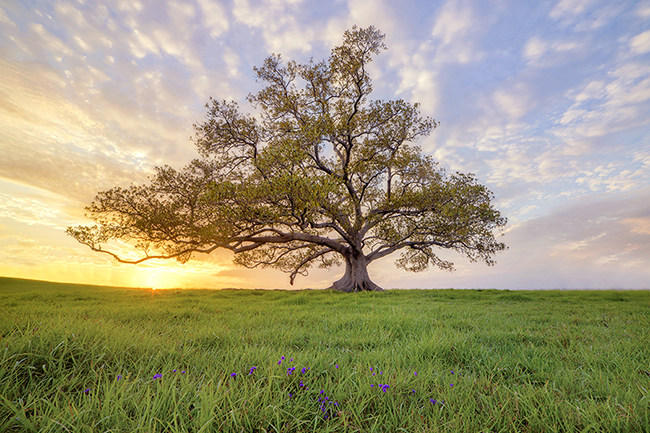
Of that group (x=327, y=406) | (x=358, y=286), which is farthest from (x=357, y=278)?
(x=327, y=406)

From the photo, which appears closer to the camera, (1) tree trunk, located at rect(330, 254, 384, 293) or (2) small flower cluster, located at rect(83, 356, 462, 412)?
(2) small flower cluster, located at rect(83, 356, 462, 412)

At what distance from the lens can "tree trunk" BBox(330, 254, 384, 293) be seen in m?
22.8

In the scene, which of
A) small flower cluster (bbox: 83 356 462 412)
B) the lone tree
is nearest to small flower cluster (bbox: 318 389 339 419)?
small flower cluster (bbox: 83 356 462 412)

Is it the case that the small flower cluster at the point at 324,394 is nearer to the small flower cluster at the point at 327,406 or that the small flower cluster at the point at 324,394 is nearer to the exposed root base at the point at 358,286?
the small flower cluster at the point at 327,406

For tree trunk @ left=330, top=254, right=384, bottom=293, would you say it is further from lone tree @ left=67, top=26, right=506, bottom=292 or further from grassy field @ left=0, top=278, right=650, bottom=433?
grassy field @ left=0, top=278, right=650, bottom=433

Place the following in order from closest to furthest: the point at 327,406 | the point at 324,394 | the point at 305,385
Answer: the point at 327,406
the point at 324,394
the point at 305,385

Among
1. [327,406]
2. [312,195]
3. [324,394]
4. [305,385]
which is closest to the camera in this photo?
[327,406]

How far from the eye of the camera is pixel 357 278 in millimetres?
22953

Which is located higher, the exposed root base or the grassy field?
the exposed root base

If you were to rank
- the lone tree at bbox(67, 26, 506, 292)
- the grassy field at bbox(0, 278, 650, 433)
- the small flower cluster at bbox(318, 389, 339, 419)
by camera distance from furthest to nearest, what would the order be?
the lone tree at bbox(67, 26, 506, 292) → the small flower cluster at bbox(318, 389, 339, 419) → the grassy field at bbox(0, 278, 650, 433)

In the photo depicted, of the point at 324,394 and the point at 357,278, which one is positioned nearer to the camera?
the point at 324,394

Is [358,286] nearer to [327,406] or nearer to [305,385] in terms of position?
[305,385]

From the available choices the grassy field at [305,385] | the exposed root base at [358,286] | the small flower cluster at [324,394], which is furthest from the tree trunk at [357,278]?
the small flower cluster at [324,394]

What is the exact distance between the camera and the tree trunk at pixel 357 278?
22781 millimetres
